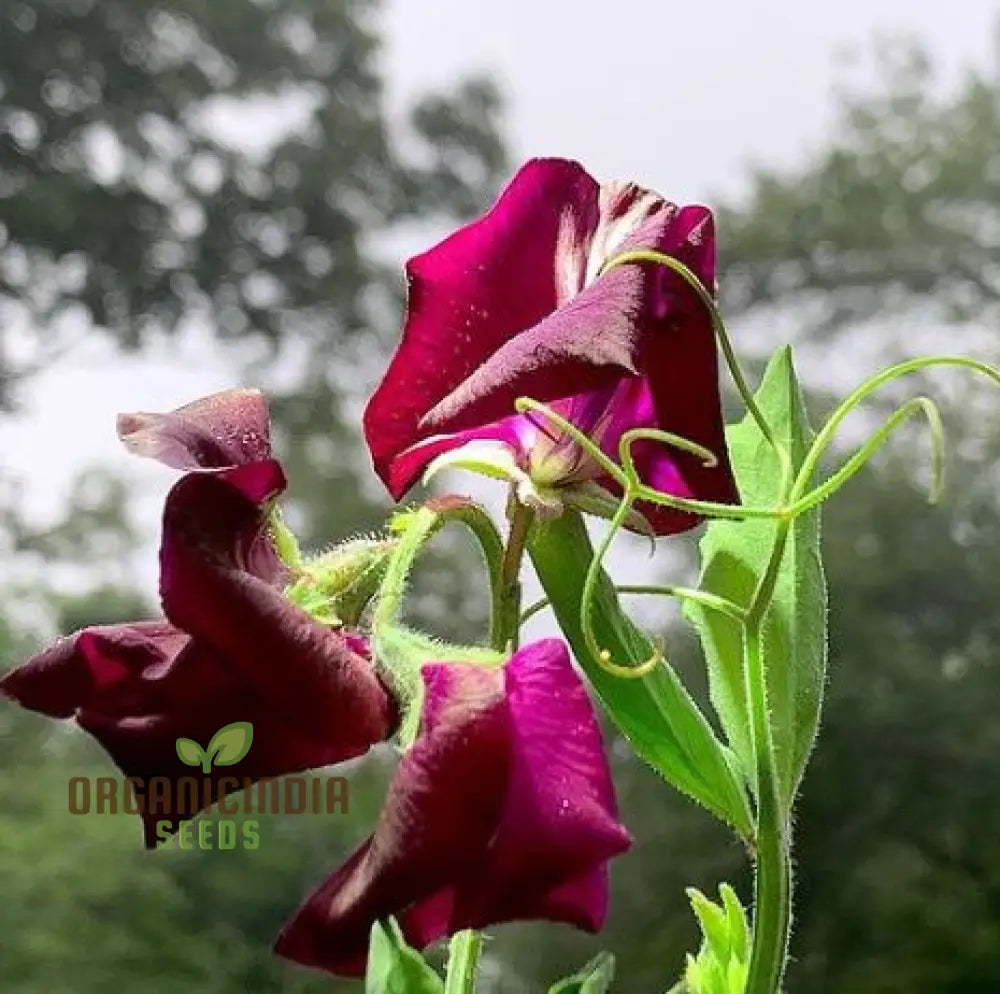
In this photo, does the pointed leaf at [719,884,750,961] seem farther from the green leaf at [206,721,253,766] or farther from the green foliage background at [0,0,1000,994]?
the green foliage background at [0,0,1000,994]

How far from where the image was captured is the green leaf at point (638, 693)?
0.74 feet

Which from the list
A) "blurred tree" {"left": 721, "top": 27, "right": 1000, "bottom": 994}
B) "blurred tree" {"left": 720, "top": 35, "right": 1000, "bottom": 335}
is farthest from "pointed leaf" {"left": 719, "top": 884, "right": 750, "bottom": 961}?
"blurred tree" {"left": 720, "top": 35, "right": 1000, "bottom": 335}

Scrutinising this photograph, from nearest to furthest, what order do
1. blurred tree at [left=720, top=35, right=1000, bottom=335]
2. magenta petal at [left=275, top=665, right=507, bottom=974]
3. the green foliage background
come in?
1. magenta petal at [left=275, top=665, right=507, bottom=974]
2. the green foliage background
3. blurred tree at [left=720, top=35, right=1000, bottom=335]

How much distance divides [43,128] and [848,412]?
460cm

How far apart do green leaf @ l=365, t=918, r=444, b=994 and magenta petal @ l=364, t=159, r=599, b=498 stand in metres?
0.07

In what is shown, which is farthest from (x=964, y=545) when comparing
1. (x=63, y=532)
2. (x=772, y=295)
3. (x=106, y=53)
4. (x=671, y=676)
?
(x=671, y=676)

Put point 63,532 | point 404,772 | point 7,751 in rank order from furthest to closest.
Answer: point 63,532
point 7,751
point 404,772

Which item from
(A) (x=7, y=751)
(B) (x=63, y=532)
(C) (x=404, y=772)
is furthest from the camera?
(B) (x=63, y=532)

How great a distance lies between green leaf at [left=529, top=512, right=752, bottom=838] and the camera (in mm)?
227

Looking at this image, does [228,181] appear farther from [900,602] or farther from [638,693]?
[638,693]

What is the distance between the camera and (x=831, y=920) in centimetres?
415

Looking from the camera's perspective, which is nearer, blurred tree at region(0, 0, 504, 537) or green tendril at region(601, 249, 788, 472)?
green tendril at region(601, 249, 788, 472)

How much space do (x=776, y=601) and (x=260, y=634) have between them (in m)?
0.10

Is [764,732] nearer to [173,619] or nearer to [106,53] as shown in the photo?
[173,619]
